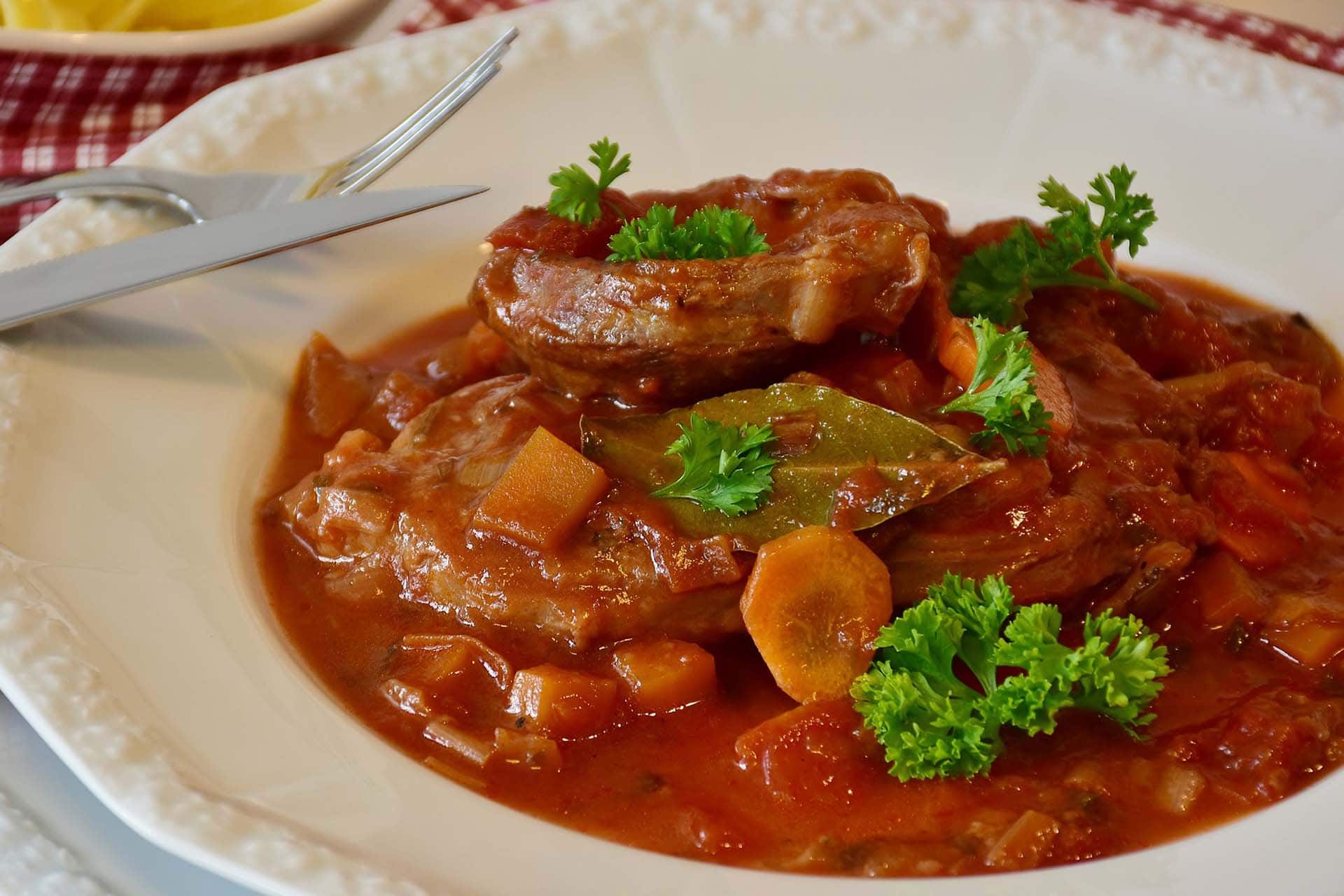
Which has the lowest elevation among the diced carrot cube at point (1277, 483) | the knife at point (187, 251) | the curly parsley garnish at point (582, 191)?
the diced carrot cube at point (1277, 483)

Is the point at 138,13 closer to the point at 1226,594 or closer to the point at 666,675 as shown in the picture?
the point at 666,675

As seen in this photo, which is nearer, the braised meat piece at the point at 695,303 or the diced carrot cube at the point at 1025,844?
the diced carrot cube at the point at 1025,844

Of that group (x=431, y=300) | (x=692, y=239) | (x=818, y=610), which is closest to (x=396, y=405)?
(x=431, y=300)

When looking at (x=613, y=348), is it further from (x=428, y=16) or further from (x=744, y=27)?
(x=428, y=16)

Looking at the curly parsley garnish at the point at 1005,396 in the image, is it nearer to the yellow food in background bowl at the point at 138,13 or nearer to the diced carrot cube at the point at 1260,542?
the diced carrot cube at the point at 1260,542

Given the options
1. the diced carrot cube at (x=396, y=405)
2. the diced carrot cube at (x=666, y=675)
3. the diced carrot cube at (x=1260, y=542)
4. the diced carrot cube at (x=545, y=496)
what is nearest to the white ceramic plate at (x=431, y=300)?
the diced carrot cube at (x=396, y=405)

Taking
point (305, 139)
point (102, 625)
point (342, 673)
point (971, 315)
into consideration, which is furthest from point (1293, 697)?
point (305, 139)
